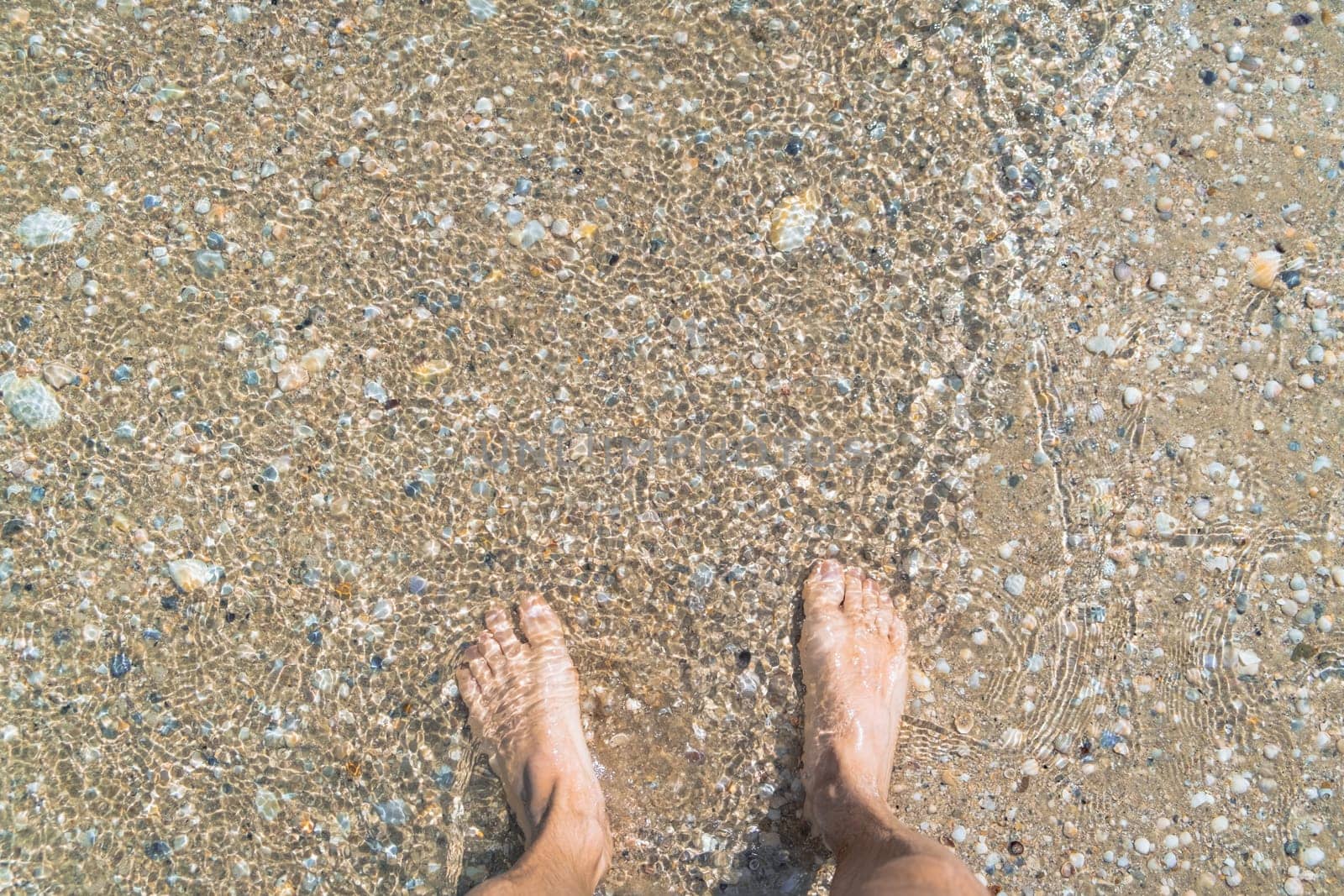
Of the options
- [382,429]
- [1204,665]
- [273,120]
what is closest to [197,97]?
[273,120]

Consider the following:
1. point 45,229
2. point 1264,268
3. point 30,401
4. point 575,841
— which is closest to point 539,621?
point 575,841

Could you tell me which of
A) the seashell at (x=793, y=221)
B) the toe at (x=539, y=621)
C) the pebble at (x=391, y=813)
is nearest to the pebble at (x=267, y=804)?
the pebble at (x=391, y=813)

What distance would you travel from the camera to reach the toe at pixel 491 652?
2754 mm

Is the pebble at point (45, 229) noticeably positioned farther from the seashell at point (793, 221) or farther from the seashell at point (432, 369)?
the seashell at point (793, 221)

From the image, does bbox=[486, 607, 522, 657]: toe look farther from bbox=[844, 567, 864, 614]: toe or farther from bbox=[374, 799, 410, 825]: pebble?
bbox=[844, 567, 864, 614]: toe

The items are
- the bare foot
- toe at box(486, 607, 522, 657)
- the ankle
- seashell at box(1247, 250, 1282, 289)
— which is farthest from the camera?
seashell at box(1247, 250, 1282, 289)

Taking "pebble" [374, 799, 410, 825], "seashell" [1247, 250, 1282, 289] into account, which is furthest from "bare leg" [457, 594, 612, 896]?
"seashell" [1247, 250, 1282, 289]

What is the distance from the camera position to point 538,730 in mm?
2738

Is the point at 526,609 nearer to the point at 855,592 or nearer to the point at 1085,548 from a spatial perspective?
the point at 855,592

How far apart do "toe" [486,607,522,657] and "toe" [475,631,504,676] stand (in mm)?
12

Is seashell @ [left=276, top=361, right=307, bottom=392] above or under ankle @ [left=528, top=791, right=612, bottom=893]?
above

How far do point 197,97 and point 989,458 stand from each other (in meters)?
2.87

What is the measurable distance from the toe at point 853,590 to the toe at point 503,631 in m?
1.06

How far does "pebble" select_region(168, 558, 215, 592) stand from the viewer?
273 centimetres
